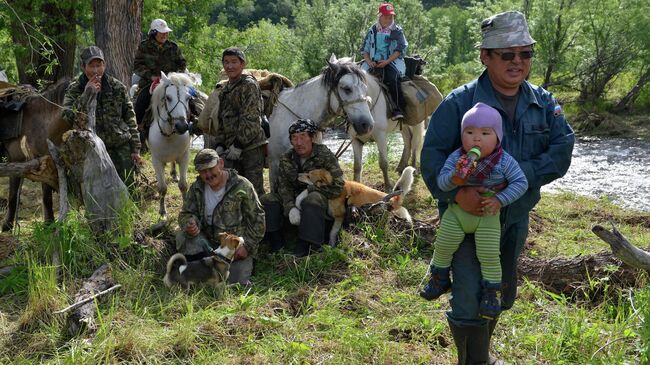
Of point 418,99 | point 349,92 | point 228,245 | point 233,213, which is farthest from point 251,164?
point 418,99

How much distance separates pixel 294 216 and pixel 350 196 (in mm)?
699

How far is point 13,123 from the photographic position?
6.91m

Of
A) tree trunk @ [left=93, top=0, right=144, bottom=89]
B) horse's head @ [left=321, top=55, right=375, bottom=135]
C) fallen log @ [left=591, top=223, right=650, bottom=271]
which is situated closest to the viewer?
fallen log @ [left=591, top=223, right=650, bottom=271]

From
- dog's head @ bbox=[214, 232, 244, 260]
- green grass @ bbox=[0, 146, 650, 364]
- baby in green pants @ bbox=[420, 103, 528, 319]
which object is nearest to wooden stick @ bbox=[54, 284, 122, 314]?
green grass @ bbox=[0, 146, 650, 364]

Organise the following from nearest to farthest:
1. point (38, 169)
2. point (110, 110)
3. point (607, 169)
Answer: point (38, 169)
point (110, 110)
point (607, 169)

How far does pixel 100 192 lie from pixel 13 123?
7.64ft

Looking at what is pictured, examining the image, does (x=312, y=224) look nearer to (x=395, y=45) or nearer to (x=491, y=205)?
(x=491, y=205)

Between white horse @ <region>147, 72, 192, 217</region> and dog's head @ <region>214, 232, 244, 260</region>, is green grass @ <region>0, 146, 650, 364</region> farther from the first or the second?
white horse @ <region>147, 72, 192, 217</region>

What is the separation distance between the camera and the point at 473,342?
3.21 meters

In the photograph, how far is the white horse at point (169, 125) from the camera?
7.17 m

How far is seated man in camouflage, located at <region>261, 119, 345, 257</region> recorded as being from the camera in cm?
591

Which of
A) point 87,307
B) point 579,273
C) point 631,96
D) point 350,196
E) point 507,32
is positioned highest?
point 507,32

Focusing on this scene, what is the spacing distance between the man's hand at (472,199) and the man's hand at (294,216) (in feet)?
10.1

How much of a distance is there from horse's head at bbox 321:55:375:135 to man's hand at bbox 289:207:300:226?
1.33 metres
